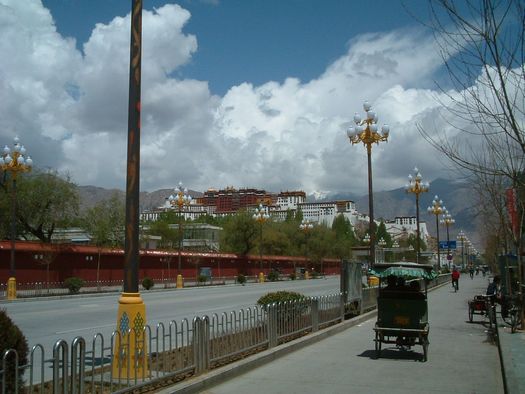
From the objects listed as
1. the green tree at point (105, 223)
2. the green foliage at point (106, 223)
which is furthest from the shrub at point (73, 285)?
the green foliage at point (106, 223)

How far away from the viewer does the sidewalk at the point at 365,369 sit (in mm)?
9125

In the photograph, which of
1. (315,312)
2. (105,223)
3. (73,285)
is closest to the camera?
(315,312)

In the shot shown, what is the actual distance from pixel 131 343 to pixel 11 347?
7.39ft

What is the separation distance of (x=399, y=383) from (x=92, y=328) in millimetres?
10227

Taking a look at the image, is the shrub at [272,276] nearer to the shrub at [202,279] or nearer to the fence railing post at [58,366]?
the shrub at [202,279]

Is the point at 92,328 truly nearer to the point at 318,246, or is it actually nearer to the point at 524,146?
the point at 524,146

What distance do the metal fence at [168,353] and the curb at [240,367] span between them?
0.62ft

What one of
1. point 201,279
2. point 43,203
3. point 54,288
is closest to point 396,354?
point 54,288

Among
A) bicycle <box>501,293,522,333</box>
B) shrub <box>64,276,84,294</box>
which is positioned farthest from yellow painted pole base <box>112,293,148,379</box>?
shrub <box>64,276,84,294</box>

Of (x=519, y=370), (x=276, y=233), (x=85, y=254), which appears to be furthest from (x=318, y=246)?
(x=519, y=370)

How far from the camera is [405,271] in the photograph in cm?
1308

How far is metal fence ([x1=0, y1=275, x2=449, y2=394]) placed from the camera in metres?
6.09

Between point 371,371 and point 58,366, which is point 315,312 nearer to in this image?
point 371,371

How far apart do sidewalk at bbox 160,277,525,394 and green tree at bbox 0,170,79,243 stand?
36.4 metres
